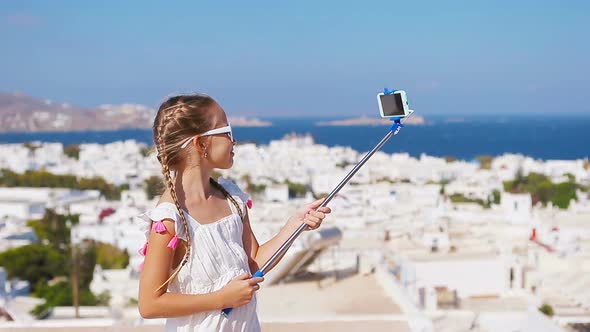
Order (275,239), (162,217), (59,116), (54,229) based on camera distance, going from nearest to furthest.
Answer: (162,217) < (275,239) < (54,229) < (59,116)

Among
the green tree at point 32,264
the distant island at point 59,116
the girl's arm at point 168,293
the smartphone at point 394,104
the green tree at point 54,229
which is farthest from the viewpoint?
the distant island at point 59,116

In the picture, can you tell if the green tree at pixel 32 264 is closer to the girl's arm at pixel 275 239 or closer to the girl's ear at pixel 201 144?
the girl's arm at pixel 275 239

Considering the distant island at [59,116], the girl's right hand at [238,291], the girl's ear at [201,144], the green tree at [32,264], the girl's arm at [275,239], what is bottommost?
the green tree at [32,264]

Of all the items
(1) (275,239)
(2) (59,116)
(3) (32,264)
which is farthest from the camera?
(2) (59,116)

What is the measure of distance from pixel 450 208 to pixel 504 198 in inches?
62.4

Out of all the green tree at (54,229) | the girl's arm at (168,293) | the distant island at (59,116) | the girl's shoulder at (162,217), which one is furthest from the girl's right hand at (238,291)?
the distant island at (59,116)

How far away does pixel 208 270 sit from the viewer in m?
1.24

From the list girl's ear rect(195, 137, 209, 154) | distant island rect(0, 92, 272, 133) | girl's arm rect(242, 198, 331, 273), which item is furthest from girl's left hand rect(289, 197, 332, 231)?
distant island rect(0, 92, 272, 133)

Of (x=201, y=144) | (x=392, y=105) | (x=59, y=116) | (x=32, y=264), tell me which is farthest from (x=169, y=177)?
(x=59, y=116)

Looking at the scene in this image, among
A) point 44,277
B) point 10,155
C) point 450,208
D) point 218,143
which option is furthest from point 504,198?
point 10,155

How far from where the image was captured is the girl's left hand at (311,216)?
1347 millimetres

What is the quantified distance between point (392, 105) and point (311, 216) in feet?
0.81

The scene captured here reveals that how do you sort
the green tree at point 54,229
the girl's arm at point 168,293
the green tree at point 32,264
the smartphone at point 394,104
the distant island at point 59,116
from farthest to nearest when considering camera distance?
the distant island at point 59,116
the green tree at point 54,229
the green tree at point 32,264
the smartphone at point 394,104
the girl's arm at point 168,293

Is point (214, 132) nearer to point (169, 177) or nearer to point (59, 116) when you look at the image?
point (169, 177)
